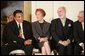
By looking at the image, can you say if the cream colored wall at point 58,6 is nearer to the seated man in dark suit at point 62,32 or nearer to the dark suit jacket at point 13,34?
the seated man in dark suit at point 62,32

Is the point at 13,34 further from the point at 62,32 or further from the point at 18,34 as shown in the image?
the point at 62,32

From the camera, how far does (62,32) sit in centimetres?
368

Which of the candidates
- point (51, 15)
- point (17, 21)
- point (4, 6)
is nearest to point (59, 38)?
point (51, 15)

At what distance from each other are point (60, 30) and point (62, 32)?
4 centimetres

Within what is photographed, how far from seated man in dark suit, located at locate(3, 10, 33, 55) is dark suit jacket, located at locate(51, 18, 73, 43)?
1.09 feet

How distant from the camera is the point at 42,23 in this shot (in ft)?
12.2

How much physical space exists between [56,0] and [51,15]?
23 cm

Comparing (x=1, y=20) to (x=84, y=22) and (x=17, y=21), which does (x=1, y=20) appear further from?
(x=84, y=22)

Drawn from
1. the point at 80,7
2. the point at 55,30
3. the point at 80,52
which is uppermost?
the point at 80,7

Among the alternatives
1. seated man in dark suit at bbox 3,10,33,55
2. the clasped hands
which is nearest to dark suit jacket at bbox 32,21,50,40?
seated man in dark suit at bbox 3,10,33,55

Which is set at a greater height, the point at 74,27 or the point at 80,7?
the point at 80,7

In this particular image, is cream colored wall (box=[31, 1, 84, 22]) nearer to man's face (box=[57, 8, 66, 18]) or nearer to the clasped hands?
man's face (box=[57, 8, 66, 18])

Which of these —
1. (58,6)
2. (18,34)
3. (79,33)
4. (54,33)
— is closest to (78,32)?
(79,33)

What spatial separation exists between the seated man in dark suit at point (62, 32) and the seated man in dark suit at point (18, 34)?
1.17 feet
